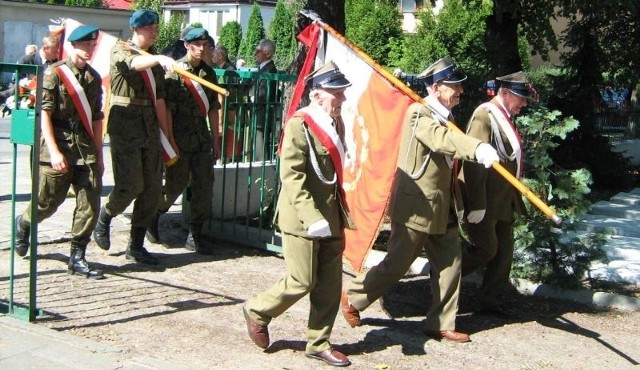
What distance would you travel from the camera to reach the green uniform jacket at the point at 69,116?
6.77 m

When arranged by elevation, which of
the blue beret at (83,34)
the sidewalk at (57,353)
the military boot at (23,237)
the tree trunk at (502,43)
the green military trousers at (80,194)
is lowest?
the sidewalk at (57,353)

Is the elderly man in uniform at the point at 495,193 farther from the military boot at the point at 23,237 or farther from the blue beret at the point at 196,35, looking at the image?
the military boot at the point at 23,237

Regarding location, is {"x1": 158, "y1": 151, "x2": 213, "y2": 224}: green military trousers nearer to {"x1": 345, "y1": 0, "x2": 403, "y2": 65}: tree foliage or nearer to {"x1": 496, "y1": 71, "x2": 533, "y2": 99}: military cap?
{"x1": 496, "y1": 71, "x2": 533, "y2": 99}: military cap

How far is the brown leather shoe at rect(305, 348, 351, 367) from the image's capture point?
542cm

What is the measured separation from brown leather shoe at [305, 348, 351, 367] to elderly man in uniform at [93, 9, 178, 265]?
101 inches

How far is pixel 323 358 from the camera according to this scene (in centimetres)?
548

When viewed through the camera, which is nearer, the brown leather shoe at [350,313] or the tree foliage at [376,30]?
the brown leather shoe at [350,313]

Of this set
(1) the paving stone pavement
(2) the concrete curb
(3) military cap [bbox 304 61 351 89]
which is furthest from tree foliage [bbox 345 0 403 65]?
(3) military cap [bbox 304 61 351 89]

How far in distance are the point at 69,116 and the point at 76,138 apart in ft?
0.56

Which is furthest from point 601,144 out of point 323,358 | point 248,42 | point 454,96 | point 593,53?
point 248,42

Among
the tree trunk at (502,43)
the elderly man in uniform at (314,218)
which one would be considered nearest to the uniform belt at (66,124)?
the elderly man in uniform at (314,218)

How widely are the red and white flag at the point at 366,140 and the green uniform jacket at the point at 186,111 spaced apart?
141cm

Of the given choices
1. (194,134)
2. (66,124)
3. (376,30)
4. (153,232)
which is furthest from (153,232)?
(376,30)

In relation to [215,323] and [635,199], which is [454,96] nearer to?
[215,323]
